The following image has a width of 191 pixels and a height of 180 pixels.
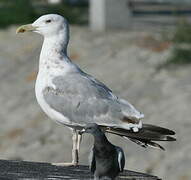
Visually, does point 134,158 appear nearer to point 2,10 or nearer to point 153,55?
point 153,55

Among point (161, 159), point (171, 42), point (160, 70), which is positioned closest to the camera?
point (161, 159)

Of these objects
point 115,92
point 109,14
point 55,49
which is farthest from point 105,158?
point 109,14

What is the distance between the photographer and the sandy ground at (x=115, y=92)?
48.0 ft

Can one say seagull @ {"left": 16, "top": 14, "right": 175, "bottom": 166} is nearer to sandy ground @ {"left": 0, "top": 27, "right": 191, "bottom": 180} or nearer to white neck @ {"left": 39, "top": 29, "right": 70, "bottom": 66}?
white neck @ {"left": 39, "top": 29, "right": 70, "bottom": 66}

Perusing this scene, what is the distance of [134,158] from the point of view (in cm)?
1459

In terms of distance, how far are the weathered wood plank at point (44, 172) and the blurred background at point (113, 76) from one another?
5.73m

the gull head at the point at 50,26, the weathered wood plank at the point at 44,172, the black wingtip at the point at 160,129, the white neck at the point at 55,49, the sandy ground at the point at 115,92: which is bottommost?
the sandy ground at the point at 115,92

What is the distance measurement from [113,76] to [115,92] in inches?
41.0

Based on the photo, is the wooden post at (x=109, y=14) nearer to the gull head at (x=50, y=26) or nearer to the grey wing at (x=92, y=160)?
the gull head at (x=50, y=26)

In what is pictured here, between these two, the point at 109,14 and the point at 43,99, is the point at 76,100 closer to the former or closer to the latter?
the point at 43,99

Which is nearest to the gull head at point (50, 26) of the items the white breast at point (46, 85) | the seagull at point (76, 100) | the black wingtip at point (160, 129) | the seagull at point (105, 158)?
the seagull at point (76, 100)

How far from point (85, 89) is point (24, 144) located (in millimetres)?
8457

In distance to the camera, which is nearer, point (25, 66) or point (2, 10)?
point (25, 66)

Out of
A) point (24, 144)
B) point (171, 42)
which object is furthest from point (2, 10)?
point (24, 144)
